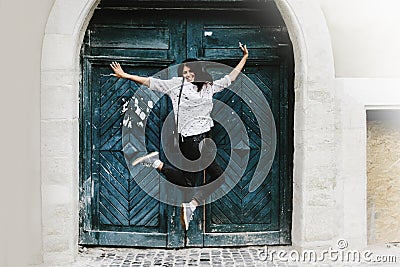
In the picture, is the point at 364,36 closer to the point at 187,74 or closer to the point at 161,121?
the point at 187,74

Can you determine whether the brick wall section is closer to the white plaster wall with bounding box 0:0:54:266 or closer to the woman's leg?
the woman's leg

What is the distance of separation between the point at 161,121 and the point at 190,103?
0.47 meters

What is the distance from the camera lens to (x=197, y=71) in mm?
6406

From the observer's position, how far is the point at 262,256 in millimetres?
6258

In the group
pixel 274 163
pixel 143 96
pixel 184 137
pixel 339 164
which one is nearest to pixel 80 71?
pixel 143 96

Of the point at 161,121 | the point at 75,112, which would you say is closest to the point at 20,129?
the point at 75,112

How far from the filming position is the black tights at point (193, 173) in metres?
6.24

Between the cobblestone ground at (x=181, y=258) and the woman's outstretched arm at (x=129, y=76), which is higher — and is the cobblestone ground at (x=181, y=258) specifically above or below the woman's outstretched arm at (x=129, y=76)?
below

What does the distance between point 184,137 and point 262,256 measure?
4.16 feet

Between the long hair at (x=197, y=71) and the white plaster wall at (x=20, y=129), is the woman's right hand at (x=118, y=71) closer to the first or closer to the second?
the long hair at (x=197, y=71)

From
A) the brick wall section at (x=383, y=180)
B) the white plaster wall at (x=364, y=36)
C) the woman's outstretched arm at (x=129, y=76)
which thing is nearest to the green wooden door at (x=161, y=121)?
the woman's outstretched arm at (x=129, y=76)

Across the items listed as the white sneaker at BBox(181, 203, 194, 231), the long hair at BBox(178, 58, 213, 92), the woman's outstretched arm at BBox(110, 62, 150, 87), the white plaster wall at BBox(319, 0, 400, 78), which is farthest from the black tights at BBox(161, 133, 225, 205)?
the white plaster wall at BBox(319, 0, 400, 78)

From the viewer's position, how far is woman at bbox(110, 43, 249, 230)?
6.19m

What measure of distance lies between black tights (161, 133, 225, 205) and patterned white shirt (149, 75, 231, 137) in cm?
8
